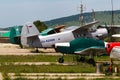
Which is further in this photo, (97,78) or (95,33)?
(95,33)

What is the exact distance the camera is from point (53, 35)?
131ft

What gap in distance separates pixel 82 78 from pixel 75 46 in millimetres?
10403

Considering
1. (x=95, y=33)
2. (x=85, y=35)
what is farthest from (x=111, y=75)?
(x=95, y=33)

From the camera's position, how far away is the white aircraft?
39.5m

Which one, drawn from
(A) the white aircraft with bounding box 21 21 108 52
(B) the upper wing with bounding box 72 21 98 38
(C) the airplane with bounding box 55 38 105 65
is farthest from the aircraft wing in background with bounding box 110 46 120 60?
(B) the upper wing with bounding box 72 21 98 38

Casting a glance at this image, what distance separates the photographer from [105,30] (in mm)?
44938

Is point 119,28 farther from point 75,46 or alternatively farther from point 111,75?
point 111,75

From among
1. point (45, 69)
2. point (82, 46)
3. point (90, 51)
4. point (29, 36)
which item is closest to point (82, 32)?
point (29, 36)

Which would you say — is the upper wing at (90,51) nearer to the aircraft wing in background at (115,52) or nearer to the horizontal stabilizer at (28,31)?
the aircraft wing in background at (115,52)

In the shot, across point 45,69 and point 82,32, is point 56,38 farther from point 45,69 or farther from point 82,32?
point 45,69

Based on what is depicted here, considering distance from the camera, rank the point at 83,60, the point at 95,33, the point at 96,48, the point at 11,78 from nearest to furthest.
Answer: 1. the point at 11,78
2. the point at 96,48
3. the point at 83,60
4. the point at 95,33

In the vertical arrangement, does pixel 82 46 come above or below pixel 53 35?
below

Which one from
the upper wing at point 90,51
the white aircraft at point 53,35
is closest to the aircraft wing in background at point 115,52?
the upper wing at point 90,51

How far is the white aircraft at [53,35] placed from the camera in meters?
39.5
